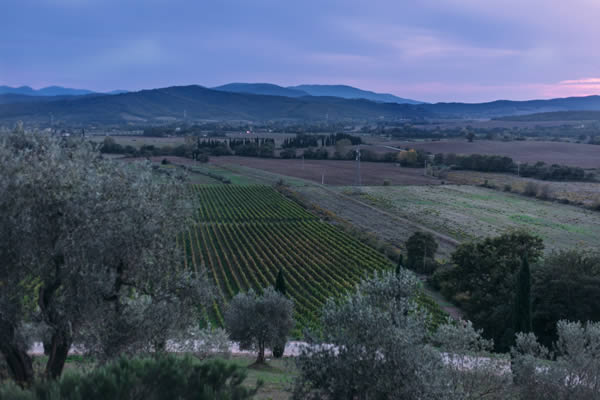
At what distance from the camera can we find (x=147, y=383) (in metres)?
9.38

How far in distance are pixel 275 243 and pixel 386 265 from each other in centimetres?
1202

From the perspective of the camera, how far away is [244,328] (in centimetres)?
2033

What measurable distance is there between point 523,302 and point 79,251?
59.4 feet

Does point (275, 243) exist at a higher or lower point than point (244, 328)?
lower

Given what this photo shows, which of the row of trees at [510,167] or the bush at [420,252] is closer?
the bush at [420,252]

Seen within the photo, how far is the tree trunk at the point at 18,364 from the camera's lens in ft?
35.5

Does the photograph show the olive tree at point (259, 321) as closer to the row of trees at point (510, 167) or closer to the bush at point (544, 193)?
the bush at point (544, 193)

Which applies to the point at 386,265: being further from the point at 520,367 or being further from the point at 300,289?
the point at 520,367

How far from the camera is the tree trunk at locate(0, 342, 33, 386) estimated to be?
10.8 metres

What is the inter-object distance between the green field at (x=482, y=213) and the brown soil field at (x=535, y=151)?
40.7 metres

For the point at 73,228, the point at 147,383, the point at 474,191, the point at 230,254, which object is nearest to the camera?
the point at 147,383

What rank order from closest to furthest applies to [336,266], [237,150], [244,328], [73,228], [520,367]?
[73,228] < [520,367] < [244,328] < [336,266] < [237,150]

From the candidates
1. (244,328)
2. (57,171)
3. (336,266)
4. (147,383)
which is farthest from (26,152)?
(336,266)

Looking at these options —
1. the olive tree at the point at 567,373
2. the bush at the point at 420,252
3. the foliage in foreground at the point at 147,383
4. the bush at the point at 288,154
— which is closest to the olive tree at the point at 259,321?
the foliage in foreground at the point at 147,383
